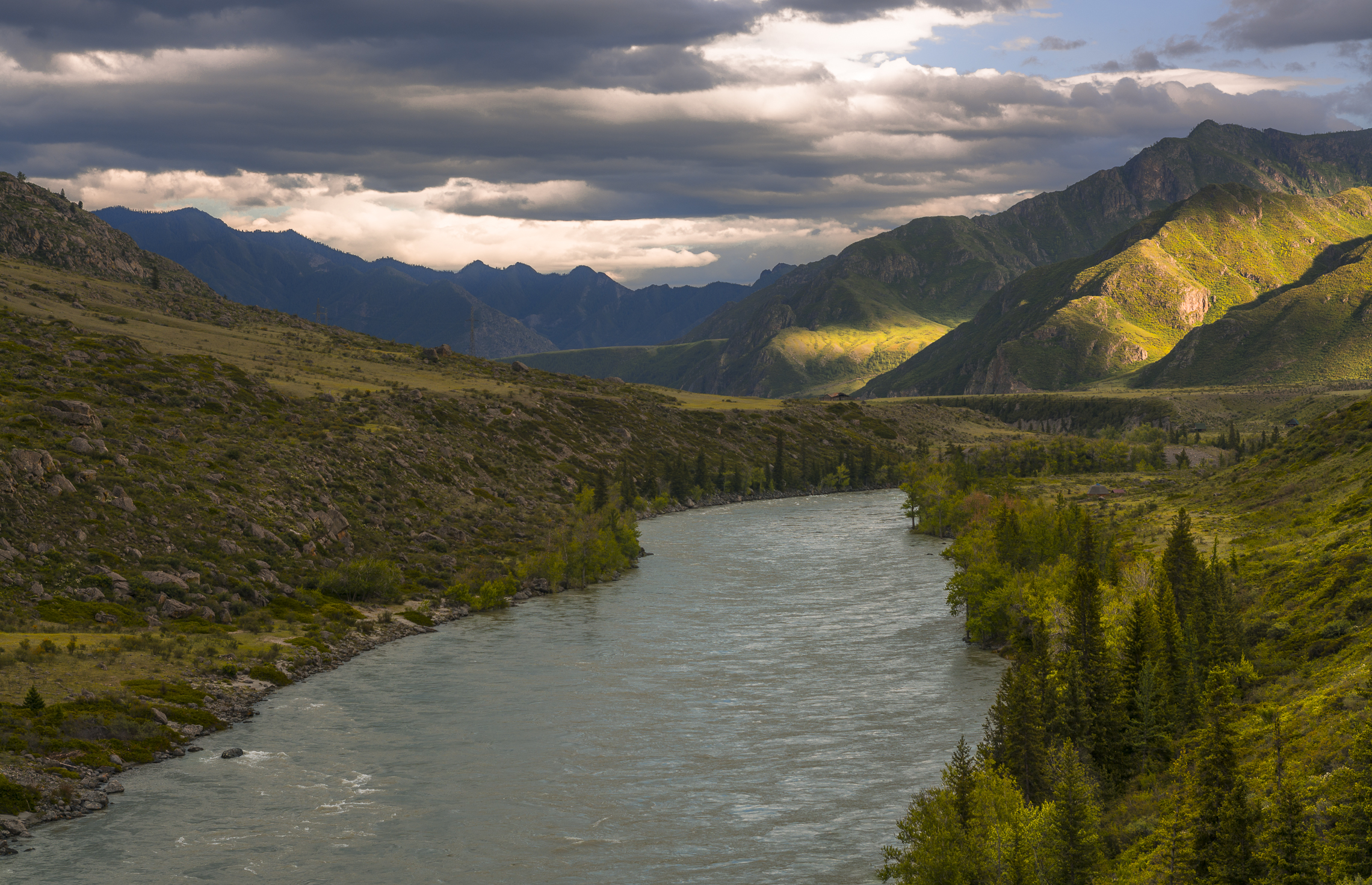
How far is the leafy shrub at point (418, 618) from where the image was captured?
98.7 m

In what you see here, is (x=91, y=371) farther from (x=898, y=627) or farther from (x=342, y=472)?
(x=898, y=627)

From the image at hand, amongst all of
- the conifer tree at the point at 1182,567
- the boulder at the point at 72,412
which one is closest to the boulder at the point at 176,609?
the boulder at the point at 72,412

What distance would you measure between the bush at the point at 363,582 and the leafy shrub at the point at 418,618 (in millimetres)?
4708

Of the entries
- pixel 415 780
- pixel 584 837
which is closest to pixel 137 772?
pixel 415 780

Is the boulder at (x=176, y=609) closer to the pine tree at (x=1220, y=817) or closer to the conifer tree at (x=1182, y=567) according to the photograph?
the pine tree at (x=1220, y=817)

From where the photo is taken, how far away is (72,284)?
18762 centimetres

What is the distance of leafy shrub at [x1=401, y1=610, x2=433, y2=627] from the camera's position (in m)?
98.7

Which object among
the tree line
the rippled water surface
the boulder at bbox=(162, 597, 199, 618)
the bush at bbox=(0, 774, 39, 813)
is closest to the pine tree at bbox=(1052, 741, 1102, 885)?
the tree line

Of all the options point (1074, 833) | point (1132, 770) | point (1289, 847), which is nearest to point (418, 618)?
point (1132, 770)

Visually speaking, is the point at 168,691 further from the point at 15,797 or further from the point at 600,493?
the point at 600,493

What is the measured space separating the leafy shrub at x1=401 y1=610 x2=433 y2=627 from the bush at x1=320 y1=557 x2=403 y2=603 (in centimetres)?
471

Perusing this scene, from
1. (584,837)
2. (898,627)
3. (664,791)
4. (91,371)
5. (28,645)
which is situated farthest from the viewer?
(91,371)

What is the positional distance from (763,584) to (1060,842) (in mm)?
84400

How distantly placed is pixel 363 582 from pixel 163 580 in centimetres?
2027
